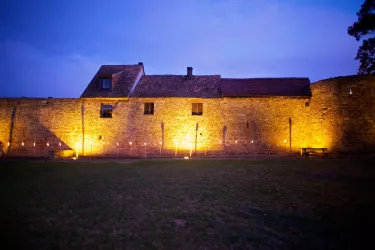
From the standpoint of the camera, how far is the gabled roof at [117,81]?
20.5m

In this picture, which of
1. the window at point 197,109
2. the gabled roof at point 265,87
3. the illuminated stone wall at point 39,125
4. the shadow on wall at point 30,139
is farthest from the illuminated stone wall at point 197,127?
the shadow on wall at point 30,139

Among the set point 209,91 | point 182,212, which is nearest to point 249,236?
point 182,212

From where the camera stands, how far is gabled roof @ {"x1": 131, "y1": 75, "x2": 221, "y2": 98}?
2023 cm

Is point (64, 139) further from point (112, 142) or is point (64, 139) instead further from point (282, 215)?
point (282, 215)

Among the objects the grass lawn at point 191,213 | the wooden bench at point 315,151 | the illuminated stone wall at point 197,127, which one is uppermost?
the illuminated stone wall at point 197,127

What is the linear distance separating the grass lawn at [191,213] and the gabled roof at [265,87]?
1227 centimetres

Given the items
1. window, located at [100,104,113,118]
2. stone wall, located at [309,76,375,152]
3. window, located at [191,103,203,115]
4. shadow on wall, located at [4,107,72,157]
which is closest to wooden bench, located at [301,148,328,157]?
stone wall, located at [309,76,375,152]

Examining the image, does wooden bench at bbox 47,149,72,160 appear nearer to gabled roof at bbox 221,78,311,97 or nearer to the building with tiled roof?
the building with tiled roof

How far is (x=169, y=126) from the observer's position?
64.8 feet

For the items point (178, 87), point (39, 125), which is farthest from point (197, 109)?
point (39, 125)

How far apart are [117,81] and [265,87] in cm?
1341

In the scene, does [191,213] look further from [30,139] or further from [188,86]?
[30,139]

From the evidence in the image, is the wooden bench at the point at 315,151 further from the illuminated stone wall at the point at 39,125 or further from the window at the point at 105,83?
the illuminated stone wall at the point at 39,125

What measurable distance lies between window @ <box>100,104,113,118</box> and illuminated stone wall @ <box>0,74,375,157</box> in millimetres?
359
